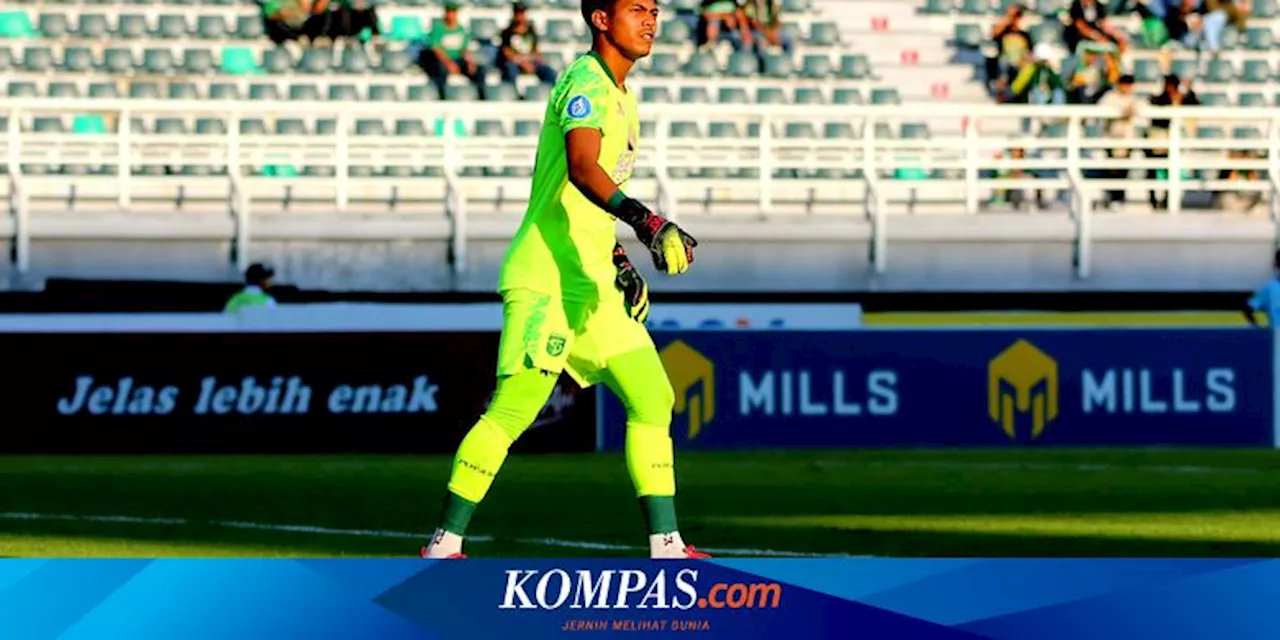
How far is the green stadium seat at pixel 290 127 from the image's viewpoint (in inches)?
1051

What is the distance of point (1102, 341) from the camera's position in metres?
20.1

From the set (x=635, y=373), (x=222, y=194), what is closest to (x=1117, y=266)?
(x=222, y=194)

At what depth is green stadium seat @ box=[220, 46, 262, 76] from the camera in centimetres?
2769

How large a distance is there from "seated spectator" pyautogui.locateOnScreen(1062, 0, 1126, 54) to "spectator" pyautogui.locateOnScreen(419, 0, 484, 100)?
22.6ft

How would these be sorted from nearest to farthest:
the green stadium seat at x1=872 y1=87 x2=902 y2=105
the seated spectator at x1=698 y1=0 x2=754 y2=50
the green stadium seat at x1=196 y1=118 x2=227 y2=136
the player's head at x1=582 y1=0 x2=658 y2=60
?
the player's head at x1=582 y1=0 x2=658 y2=60
the green stadium seat at x1=196 y1=118 x2=227 y2=136
the green stadium seat at x1=872 y1=87 x2=902 y2=105
the seated spectator at x1=698 y1=0 x2=754 y2=50

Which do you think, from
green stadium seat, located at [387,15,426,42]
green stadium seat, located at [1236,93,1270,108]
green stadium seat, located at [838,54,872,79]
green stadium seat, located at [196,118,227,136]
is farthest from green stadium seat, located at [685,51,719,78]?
green stadium seat, located at [1236,93,1270,108]

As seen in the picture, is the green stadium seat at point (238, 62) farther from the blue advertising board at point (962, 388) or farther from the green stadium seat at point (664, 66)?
the blue advertising board at point (962, 388)

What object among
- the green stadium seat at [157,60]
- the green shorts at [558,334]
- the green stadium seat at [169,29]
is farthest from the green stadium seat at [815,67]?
the green shorts at [558,334]

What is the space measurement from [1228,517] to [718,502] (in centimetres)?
272

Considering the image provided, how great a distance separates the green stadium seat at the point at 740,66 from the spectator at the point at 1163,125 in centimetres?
425

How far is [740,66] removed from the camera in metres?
28.6

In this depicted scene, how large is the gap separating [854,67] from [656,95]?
2.60 meters

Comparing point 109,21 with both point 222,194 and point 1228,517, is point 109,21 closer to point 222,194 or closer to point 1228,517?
point 222,194

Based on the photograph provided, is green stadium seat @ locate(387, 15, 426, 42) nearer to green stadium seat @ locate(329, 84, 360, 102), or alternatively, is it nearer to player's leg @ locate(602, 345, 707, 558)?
green stadium seat @ locate(329, 84, 360, 102)
